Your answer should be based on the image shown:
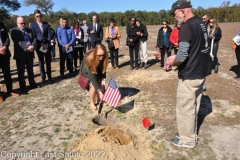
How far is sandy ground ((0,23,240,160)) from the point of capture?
3.36 metres

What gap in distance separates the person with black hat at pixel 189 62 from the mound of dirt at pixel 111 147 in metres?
0.77

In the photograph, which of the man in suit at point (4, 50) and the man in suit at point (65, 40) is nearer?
the man in suit at point (4, 50)

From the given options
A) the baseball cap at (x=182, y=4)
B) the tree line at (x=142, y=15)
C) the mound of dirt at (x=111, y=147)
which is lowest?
the mound of dirt at (x=111, y=147)

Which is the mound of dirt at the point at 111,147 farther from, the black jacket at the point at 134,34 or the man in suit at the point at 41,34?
the black jacket at the point at 134,34

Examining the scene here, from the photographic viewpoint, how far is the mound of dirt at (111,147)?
10.1 ft

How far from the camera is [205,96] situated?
563 cm

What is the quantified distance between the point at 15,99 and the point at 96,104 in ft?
7.35

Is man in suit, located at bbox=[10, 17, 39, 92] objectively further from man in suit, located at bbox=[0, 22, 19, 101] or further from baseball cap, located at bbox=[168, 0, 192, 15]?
baseball cap, located at bbox=[168, 0, 192, 15]

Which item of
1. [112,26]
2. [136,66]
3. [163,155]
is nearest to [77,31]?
[112,26]

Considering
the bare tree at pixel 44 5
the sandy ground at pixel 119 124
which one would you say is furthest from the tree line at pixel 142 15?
the sandy ground at pixel 119 124

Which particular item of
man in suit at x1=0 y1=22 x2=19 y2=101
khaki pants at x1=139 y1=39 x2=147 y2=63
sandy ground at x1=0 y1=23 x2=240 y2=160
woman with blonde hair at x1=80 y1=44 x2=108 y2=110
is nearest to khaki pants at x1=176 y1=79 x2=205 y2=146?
sandy ground at x1=0 y1=23 x2=240 y2=160

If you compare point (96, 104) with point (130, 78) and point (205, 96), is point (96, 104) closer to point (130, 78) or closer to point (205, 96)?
point (130, 78)

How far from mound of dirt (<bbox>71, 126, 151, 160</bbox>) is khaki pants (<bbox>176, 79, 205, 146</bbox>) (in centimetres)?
68

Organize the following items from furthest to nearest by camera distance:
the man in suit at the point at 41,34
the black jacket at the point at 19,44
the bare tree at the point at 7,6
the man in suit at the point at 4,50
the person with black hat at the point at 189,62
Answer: the bare tree at the point at 7,6 → the man in suit at the point at 41,34 → the black jacket at the point at 19,44 → the man in suit at the point at 4,50 → the person with black hat at the point at 189,62
